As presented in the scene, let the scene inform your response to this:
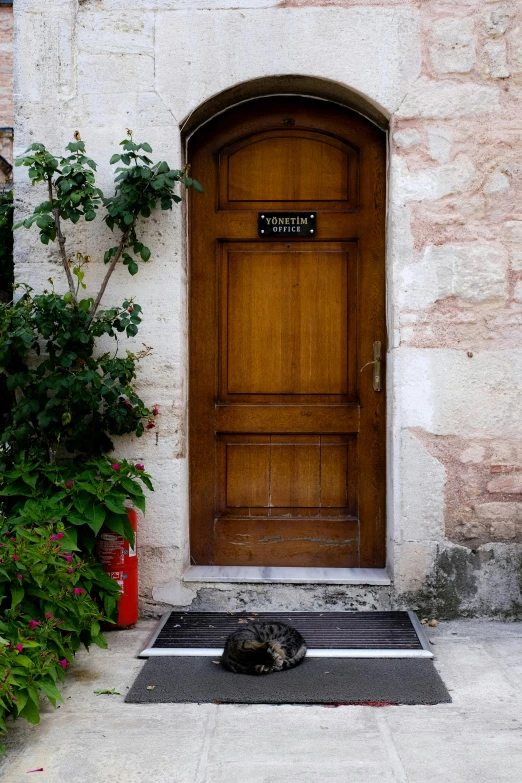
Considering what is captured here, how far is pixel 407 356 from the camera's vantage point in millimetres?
3945

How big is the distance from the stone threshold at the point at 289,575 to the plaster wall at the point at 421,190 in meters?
0.05

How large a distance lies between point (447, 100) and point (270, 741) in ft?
10.1

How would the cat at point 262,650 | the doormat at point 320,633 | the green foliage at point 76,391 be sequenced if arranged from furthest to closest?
the doormat at point 320,633 → the green foliage at point 76,391 → the cat at point 262,650

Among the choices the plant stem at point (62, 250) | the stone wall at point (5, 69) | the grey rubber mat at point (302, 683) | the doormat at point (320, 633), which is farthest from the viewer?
the stone wall at point (5, 69)

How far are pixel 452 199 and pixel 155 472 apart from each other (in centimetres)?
205

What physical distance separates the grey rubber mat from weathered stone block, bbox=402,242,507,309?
1758 mm

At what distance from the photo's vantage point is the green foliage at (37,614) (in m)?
2.53

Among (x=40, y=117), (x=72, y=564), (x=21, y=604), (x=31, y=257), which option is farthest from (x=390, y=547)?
(x=40, y=117)

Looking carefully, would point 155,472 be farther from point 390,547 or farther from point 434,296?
point 434,296

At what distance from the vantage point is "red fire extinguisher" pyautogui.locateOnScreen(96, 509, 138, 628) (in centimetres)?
372

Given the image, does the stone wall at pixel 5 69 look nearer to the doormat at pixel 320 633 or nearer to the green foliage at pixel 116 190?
the green foliage at pixel 116 190

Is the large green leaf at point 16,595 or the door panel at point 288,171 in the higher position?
the door panel at point 288,171

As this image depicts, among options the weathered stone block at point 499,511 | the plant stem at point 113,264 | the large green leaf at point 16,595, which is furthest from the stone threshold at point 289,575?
the plant stem at point 113,264

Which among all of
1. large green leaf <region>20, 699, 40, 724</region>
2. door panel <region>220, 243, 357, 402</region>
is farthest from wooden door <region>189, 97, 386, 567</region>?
large green leaf <region>20, 699, 40, 724</region>
